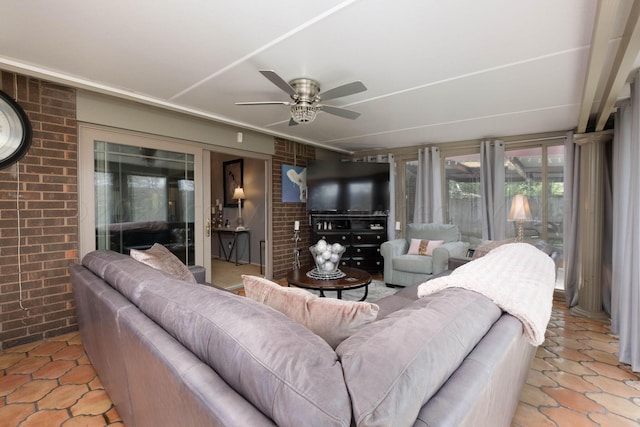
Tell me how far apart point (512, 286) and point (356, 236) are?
3699 millimetres

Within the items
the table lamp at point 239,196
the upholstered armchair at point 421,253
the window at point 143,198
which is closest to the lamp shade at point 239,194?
the table lamp at point 239,196

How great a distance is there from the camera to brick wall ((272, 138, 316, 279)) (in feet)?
15.6

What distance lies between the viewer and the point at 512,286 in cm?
129

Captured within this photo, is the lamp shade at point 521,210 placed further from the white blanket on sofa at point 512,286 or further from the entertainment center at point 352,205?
the white blanket on sofa at point 512,286

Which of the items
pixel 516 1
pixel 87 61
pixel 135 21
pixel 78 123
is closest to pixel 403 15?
pixel 516 1

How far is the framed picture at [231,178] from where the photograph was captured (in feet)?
19.9

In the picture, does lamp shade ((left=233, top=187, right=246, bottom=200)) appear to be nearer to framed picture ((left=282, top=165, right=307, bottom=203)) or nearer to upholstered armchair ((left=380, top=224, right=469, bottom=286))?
framed picture ((left=282, top=165, right=307, bottom=203))

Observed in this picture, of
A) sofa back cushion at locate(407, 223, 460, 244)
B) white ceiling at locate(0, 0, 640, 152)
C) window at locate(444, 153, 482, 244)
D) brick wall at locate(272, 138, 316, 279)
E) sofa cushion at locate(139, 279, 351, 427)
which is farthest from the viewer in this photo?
brick wall at locate(272, 138, 316, 279)

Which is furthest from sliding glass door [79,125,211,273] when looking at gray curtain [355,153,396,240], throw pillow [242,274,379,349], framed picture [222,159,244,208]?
gray curtain [355,153,396,240]

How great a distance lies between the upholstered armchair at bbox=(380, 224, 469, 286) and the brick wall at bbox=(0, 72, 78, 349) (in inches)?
140

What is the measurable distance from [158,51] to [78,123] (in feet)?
4.54

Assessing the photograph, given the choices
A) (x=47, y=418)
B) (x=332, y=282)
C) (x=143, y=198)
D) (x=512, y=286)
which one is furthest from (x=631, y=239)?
(x=143, y=198)

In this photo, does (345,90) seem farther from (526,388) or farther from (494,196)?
(494,196)

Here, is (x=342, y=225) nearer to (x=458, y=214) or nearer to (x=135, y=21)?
(x=458, y=214)
